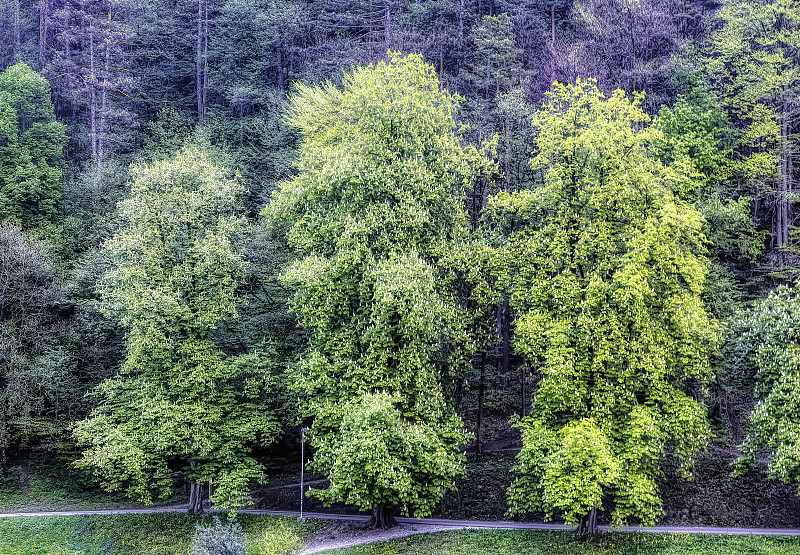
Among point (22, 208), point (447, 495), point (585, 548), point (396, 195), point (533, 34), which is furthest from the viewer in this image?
point (533, 34)

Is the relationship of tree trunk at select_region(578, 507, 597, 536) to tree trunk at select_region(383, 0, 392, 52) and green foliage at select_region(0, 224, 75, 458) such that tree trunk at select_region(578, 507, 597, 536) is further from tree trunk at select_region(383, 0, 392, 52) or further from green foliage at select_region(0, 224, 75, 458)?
tree trunk at select_region(383, 0, 392, 52)

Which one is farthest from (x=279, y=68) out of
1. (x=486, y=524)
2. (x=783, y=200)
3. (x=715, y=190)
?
(x=486, y=524)

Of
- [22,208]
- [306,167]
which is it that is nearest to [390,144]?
[306,167]

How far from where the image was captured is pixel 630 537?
2141 cm

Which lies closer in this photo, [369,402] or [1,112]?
[369,402]

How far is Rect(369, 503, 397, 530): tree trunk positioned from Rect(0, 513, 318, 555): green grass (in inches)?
96.1

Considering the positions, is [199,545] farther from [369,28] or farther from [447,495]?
[369,28]

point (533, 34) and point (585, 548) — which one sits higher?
point (533, 34)

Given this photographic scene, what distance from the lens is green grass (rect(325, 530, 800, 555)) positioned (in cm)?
1998

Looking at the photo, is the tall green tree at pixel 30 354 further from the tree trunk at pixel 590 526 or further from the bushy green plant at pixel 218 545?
the tree trunk at pixel 590 526

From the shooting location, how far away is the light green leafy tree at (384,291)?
21844 mm

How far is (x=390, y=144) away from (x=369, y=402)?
9293 mm

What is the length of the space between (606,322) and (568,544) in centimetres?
708

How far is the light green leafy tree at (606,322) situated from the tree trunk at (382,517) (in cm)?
484
